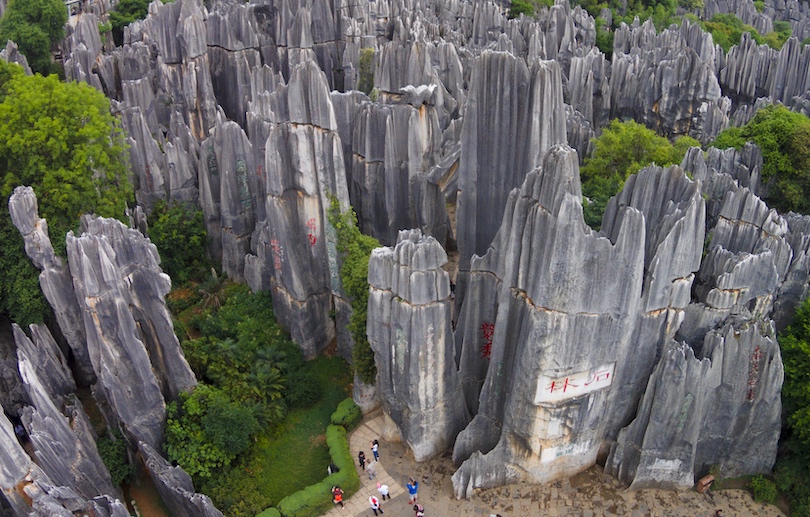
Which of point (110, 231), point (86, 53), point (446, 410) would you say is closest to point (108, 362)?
point (110, 231)

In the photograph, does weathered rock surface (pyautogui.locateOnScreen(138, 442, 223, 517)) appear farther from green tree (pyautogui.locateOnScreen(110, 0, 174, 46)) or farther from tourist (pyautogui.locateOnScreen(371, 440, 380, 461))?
green tree (pyautogui.locateOnScreen(110, 0, 174, 46))

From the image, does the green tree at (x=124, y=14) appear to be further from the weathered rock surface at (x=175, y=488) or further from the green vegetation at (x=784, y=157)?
the green vegetation at (x=784, y=157)

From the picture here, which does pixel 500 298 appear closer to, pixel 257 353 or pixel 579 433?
pixel 579 433

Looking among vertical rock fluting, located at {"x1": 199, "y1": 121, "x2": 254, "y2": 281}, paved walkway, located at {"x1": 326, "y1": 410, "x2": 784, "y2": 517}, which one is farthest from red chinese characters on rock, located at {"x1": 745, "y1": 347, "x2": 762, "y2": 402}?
vertical rock fluting, located at {"x1": 199, "y1": 121, "x2": 254, "y2": 281}

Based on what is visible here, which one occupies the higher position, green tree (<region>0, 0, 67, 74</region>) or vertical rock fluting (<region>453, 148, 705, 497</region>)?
green tree (<region>0, 0, 67, 74</region>)

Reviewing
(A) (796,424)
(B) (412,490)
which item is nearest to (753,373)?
(A) (796,424)

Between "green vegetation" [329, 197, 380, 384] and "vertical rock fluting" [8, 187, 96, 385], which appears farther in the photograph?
"green vegetation" [329, 197, 380, 384]

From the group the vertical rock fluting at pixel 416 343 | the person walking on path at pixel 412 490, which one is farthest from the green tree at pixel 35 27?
the person walking on path at pixel 412 490

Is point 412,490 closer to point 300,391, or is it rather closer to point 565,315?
point 300,391
